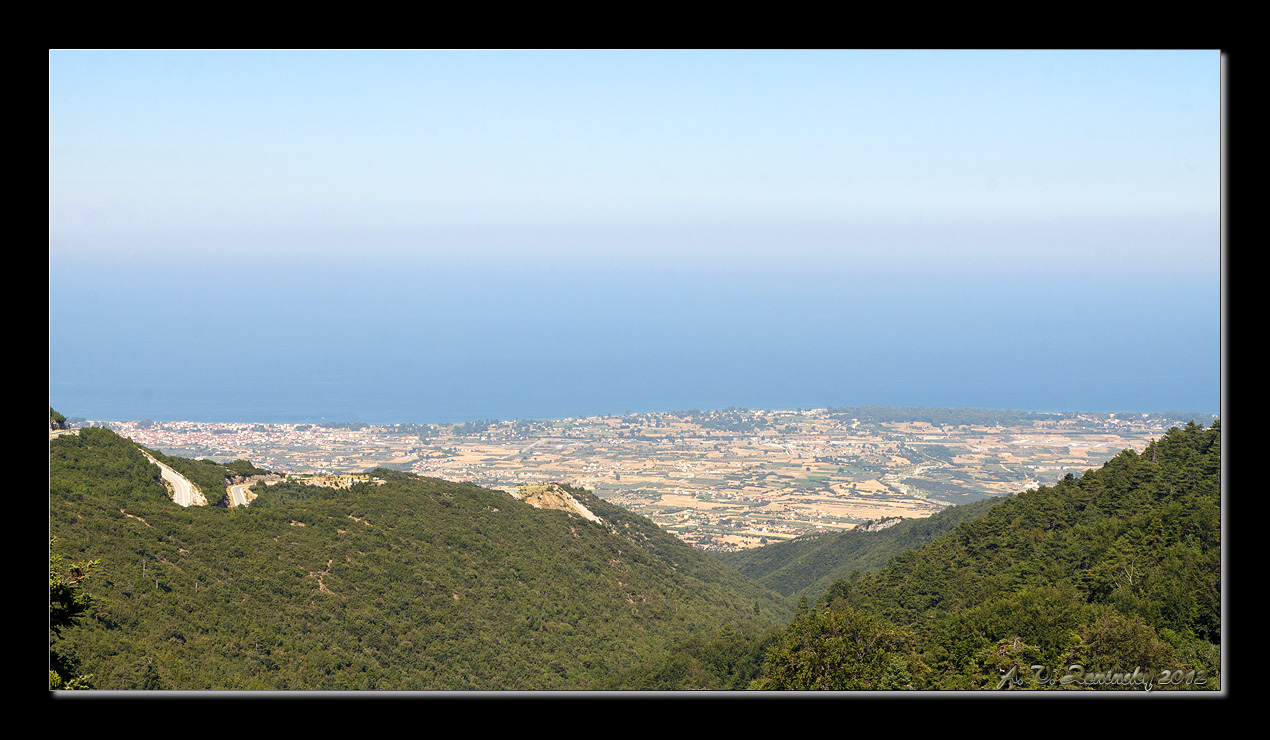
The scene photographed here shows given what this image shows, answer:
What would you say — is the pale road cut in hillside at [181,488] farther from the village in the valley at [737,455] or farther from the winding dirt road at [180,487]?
the village in the valley at [737,455]

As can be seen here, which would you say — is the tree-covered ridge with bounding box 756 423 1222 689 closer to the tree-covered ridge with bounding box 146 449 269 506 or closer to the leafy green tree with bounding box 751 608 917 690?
the leafy green tree with bounding box 751 608 917 690

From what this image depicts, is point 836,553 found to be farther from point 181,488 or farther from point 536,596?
point 181,488

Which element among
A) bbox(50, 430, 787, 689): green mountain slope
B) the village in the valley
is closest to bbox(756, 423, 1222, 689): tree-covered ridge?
bbox(50, 430, 787, 689): green mountain slope

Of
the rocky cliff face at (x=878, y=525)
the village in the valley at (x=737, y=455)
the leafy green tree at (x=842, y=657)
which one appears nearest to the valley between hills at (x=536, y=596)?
the leafy green tree at (x=842, y=657)

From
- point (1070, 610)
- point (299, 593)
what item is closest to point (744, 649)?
point (1070, 610)

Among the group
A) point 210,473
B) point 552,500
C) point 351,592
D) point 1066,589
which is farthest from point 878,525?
point 210,473
